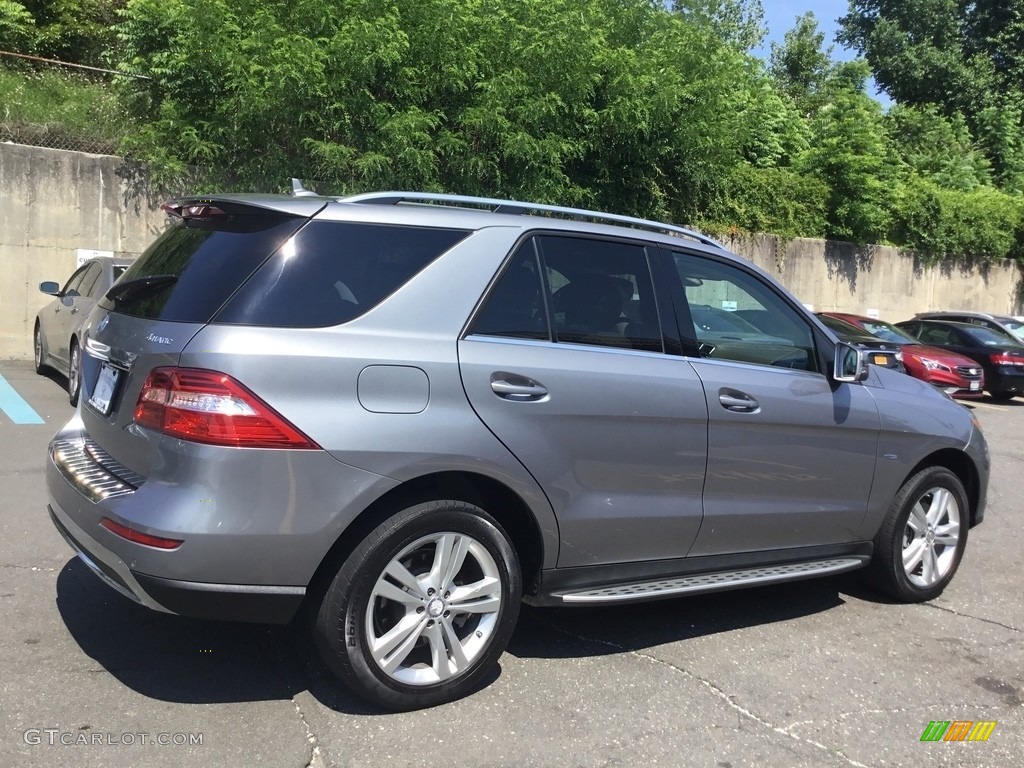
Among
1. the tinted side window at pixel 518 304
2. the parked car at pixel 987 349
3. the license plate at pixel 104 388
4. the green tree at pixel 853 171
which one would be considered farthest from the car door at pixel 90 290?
the green tree at pixel 853 171

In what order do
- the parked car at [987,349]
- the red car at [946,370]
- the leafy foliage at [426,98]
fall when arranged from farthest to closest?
the parked car at [987,349] → the red car at [946,370] → the leafy foliage at [426,98]

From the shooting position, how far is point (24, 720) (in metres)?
3.27

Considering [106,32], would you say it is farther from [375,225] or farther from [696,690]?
[696,690]

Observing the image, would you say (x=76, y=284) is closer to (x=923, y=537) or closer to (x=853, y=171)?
(x=923, y=537)

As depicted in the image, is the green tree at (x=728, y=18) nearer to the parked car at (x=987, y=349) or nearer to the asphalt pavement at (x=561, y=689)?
the parked car at (x=987, y=349)

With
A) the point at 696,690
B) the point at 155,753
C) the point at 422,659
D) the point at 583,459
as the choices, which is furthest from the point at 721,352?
the point at 155,753

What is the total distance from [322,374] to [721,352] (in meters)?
1.99

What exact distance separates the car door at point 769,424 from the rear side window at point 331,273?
133cm

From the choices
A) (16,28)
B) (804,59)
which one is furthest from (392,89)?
(804,59)

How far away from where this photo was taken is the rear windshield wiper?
11.9ft

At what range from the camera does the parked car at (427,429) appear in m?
3.20

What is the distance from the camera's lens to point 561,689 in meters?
3.87

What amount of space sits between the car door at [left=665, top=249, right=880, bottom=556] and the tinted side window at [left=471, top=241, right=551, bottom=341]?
759 millimetres

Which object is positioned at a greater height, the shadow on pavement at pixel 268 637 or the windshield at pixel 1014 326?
the windshield at pixel 1014 326
